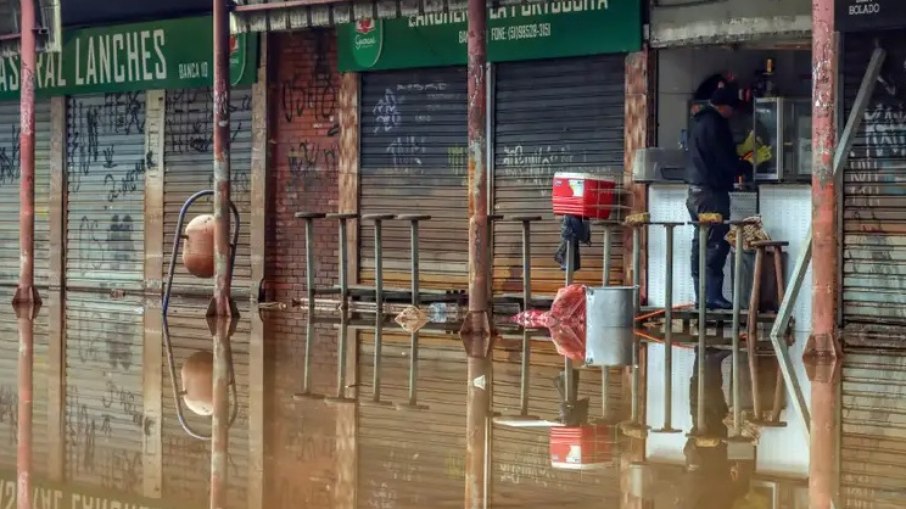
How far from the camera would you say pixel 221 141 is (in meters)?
16.6

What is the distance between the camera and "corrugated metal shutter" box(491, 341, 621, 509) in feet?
22.1

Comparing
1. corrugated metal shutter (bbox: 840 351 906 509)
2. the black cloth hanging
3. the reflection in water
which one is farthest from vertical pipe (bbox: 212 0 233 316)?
corrugated metal shutter (bbox: 840 351 906 509)

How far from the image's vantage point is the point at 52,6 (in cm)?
1806

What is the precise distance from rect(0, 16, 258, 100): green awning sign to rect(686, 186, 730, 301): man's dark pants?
699 cm

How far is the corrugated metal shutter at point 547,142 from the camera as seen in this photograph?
17.4 metres

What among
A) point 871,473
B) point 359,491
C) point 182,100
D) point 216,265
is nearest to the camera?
point 359,491

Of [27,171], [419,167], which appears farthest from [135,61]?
[419,167]

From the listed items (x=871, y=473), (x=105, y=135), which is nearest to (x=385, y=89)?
(x=105, y=135)

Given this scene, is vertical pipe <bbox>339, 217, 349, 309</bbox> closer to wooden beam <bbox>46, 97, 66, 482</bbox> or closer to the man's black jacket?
wooden beam <bbox>46, 97, 66, 482</bbox>

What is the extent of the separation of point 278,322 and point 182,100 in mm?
5651

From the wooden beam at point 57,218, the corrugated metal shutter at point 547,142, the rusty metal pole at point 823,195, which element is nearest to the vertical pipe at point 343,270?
the corrugated metal shutter at point 547,142

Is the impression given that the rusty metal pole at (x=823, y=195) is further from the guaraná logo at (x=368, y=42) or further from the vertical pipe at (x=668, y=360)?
the guaraná logo at (x=368, y=42)

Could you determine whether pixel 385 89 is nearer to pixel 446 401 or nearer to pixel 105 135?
pixel 105 135

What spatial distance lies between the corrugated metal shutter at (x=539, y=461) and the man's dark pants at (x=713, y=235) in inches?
170
